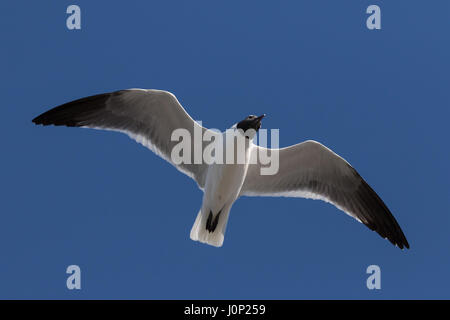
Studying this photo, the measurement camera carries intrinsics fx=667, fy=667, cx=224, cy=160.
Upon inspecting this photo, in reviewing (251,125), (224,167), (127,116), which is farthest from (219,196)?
(127,116)

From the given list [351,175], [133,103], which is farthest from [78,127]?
[351,175]

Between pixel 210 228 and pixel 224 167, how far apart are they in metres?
0.78

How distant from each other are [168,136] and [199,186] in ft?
2.23

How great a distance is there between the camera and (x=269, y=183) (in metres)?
7.85

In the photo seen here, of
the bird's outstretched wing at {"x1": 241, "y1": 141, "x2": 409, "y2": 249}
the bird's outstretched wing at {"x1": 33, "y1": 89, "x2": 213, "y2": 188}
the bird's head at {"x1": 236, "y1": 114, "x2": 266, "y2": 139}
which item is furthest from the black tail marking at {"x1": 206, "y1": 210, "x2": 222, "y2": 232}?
the bird's head at {"x1": 236, "y1": 114, "x2": 266, "y2": 139}

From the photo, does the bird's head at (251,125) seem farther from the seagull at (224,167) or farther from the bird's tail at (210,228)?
the bird's tail at (210,228)

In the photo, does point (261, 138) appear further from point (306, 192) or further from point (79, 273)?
point (79, 273)

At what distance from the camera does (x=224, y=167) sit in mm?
7145

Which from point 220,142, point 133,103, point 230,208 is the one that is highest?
point 133,103

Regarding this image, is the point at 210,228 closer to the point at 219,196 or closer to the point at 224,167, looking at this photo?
the point at 219,196

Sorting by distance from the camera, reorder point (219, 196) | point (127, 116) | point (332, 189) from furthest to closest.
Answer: point (332, 189) → point (127, 116) → point (219, 196)

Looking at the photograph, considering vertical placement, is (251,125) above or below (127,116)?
below

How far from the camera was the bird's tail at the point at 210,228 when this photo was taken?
7461 mm

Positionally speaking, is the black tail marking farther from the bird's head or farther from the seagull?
the bird's head
